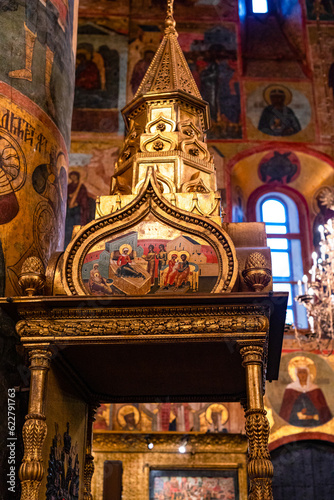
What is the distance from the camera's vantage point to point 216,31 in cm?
1855

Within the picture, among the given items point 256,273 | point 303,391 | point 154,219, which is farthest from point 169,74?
point 303,391

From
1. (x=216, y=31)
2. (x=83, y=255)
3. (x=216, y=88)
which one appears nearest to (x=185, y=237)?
(x=83, y=255)

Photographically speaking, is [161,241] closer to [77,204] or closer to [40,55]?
[40,55]

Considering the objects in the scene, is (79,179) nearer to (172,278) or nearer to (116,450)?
(116,450)

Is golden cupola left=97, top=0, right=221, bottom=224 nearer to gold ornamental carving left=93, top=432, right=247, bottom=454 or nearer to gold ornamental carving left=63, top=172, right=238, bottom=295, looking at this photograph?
gold ornamental carving left=63, top=172, right=238, bottom=295

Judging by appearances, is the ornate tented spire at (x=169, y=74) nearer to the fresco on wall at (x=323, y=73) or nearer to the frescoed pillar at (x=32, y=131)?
the frescoed pillar at (x=32, y=131)

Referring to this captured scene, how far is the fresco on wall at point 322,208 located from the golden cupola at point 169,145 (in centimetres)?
993

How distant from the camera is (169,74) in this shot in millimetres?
7402

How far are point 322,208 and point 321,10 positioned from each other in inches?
230

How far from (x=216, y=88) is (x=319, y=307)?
713cm

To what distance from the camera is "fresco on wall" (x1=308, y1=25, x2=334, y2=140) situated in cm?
1752

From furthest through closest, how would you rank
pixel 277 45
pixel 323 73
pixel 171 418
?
pixel 277 45
pixel 323 73
pixel 171 418

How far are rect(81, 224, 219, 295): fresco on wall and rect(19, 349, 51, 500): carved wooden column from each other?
69 cm

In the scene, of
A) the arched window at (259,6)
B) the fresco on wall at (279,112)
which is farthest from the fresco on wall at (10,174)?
the arched window at (259,6)
